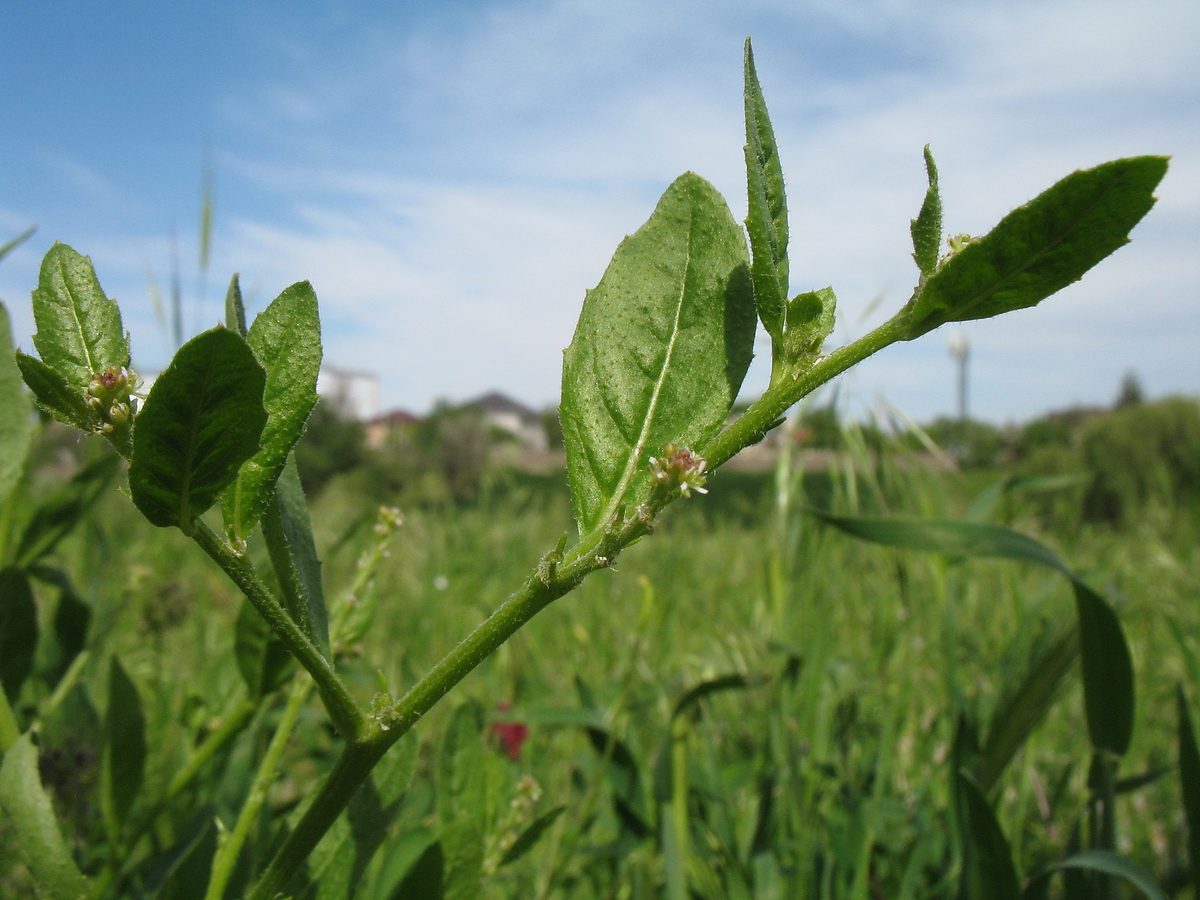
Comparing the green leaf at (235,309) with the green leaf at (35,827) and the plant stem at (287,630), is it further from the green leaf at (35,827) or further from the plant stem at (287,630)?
the green leaf at (35,827)

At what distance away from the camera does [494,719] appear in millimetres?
1359

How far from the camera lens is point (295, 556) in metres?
0.50

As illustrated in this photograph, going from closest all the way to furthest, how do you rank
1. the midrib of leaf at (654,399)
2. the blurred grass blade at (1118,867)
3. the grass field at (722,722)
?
the midrib of leaf at (654,399) < the blurred grass blade at (1118,867) < the grass field at (722,722)

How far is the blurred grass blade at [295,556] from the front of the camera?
475 millimetres

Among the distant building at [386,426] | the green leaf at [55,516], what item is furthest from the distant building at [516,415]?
the green leaf at [55,516]

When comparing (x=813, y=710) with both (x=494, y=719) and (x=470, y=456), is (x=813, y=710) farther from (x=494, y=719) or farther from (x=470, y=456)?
(x=470, y=456)

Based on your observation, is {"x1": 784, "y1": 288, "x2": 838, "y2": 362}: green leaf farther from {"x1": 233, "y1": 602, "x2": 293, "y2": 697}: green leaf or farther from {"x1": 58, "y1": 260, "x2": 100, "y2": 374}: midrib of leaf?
{"x1": 233, "y1": 602, "x2": 293, "y2": 697}: green leaf

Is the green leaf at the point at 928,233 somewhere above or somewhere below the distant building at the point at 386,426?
below

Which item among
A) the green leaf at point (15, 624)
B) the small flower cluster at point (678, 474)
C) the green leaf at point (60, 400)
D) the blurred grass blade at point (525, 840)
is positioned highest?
the green leaf at point (60, 400)

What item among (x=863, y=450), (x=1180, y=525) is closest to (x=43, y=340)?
(x=863, y=450)

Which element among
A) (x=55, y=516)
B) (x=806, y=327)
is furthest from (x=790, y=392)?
(x=55, y=516)

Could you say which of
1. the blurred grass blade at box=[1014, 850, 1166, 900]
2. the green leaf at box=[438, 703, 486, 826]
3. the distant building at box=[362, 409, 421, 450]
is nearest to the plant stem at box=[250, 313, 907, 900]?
the green leaf at box=[438, 703, 486, 826]

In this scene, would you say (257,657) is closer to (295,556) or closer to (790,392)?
(295,556)

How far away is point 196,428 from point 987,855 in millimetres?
676
